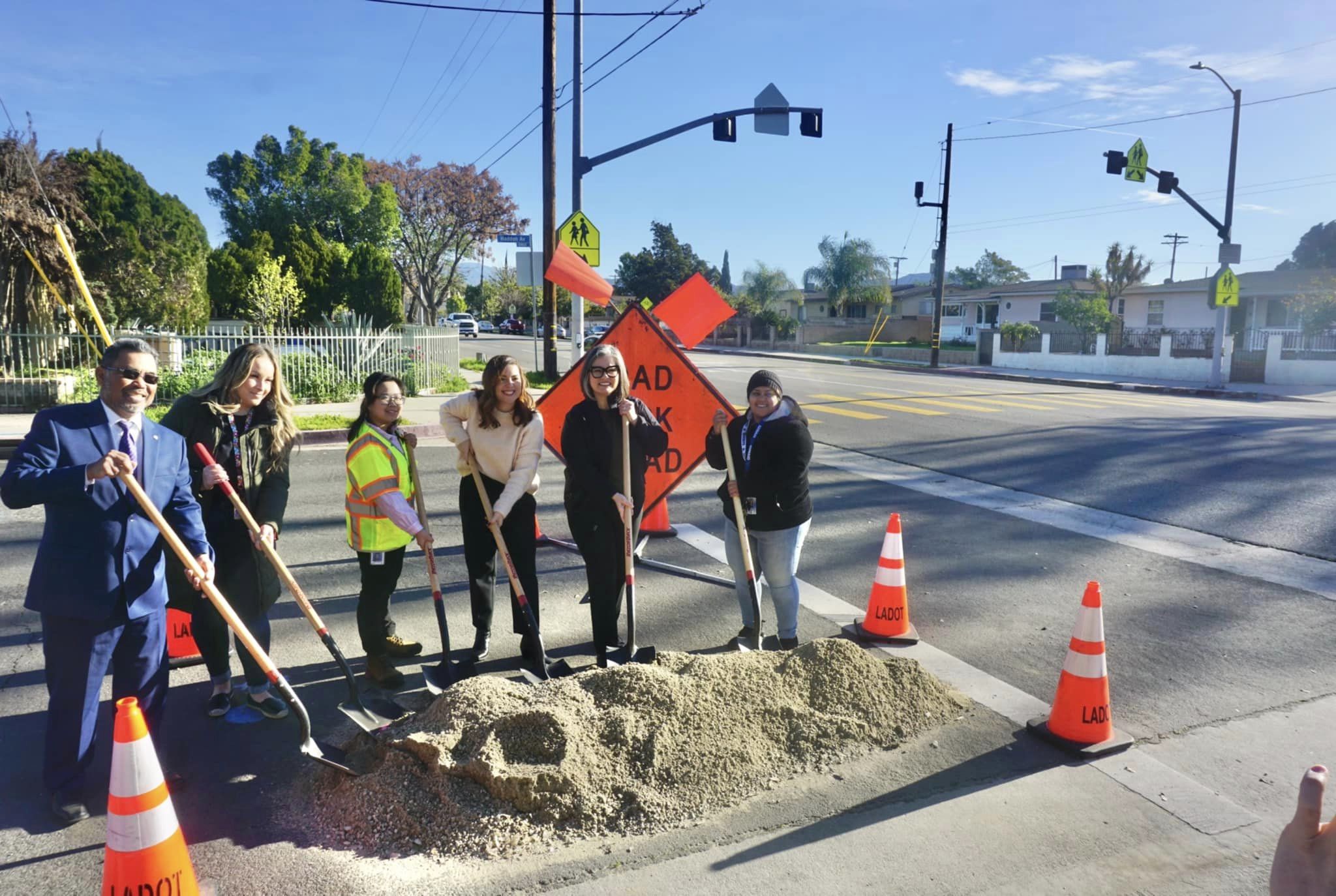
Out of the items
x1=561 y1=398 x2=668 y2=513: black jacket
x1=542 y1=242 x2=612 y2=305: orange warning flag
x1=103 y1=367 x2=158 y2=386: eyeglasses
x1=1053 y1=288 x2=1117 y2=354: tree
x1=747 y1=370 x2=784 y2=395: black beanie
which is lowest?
x1=561 y1=398 x2=668 y2=513: black jacket

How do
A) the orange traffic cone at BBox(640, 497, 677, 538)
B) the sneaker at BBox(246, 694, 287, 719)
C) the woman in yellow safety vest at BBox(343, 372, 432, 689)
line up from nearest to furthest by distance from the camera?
the sneaker at BBox(246, 694, 287, 719) < the woman in yellow safety vest at BBox(343, 372, 432, 689) < the orange traffic cone at BBox(640, 497, 677, 538)

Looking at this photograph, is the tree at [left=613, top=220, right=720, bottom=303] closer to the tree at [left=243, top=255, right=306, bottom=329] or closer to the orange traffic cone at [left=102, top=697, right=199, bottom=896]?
the tree at [left=243, top=255, right=306, bottom=329]

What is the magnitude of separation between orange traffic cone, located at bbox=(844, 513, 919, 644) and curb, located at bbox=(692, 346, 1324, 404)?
21.0 metres

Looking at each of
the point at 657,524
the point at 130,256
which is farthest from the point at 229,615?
the point at 130,256

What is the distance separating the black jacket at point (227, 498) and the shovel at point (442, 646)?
0.64m

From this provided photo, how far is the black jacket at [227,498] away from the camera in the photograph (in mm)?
4008

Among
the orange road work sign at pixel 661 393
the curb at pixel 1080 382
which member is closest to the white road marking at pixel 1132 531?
the orange road work sign at pixel 661 393

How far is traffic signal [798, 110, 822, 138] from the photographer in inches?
665

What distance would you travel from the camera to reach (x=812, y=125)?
17.0 m

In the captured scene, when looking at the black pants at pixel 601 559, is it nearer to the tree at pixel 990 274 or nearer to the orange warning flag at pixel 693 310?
the orange warning flag at pixel 693 310

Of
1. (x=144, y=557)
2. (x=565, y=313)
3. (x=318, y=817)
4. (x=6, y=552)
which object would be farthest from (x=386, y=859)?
(x=565, y=313)

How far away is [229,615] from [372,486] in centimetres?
118

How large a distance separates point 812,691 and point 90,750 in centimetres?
298

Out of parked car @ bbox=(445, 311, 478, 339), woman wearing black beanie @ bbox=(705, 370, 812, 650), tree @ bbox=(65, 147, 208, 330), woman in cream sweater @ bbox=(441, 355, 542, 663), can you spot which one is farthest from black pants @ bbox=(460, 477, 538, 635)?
parked car @ bbox=(445, 311, 478, 339)
